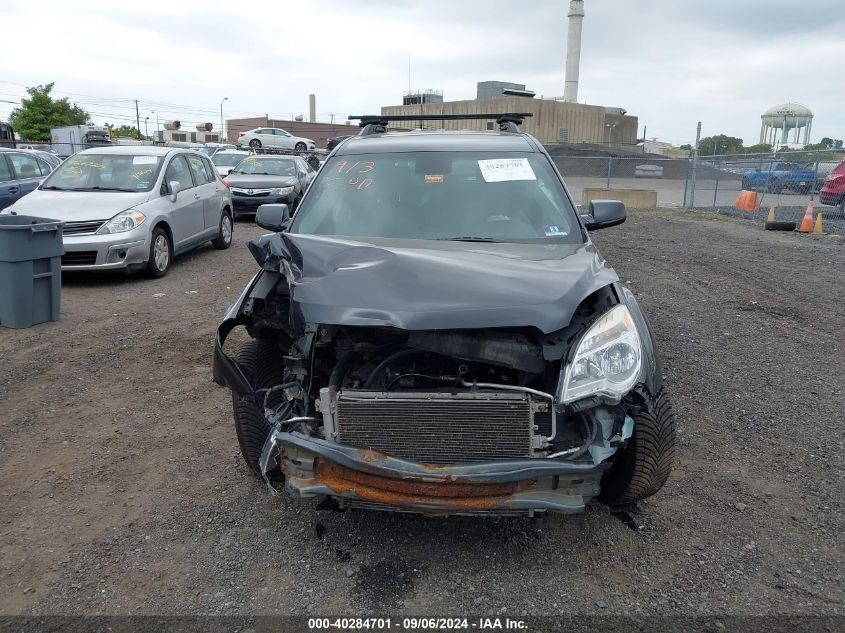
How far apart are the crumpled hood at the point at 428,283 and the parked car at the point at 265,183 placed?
11363 millimetres

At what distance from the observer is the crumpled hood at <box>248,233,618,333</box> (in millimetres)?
2650

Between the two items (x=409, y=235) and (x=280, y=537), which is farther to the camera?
(x=409, y=235)

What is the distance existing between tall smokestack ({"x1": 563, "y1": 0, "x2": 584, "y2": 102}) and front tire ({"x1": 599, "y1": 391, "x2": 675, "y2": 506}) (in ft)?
187

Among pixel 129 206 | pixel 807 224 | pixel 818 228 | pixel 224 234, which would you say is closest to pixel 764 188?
pixel 807 224

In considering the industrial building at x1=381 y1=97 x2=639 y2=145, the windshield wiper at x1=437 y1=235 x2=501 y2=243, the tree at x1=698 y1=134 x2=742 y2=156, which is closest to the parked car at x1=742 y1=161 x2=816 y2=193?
the windshield wiper at x1=437 y1=235 x2=501 y2=243

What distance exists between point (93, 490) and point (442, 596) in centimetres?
205

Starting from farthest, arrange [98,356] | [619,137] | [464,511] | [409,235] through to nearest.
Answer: [619,137] → [98,356] → [409,235] → [464,511]

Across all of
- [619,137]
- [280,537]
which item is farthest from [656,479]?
[619,137]

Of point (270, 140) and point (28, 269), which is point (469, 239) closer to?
point (28, 269)

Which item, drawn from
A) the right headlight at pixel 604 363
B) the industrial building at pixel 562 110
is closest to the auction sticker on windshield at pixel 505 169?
the right headlight at pixel 604 363

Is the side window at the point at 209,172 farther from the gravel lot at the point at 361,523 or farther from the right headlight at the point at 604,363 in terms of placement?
the right headlight at the point at 604,363

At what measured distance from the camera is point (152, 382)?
5.14 m

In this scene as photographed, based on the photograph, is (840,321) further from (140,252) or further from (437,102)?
(437,102)

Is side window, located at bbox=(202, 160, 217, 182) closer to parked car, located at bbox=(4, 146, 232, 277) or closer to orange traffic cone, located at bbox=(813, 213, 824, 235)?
parked car, located at bbox=(4, 146, 232, 277)
